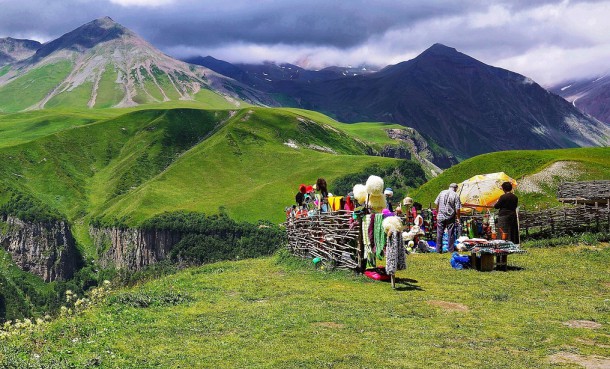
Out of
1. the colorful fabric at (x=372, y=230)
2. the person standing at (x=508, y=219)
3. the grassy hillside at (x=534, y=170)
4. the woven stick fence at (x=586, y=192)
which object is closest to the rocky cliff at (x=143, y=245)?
the grassy hillside at (x=534, y=170)

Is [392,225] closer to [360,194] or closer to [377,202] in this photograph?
[377,202]

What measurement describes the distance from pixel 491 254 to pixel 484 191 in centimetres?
1532

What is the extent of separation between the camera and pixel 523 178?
54250 mm

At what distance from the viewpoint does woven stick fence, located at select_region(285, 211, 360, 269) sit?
21938mm

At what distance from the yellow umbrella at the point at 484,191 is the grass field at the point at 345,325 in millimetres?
14963

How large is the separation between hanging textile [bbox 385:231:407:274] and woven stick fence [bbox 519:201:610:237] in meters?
16.2

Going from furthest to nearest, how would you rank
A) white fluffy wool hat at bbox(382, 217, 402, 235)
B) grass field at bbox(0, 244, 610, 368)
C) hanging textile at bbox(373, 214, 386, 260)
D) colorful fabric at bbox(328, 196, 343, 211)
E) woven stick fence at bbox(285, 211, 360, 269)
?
colorful fabric at bbox(328, 196, 343, 211) → woven stick fence at bbox(285, 211, 360, 269) → hanging textile at bbox(373, 214, 386, 260) → white fluffy wool hat at bbox(382, 217, 402, 235) → grass field at bbox(0, 244, 610, 368)

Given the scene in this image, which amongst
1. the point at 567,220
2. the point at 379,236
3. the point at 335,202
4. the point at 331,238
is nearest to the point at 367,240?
the point at 379,236

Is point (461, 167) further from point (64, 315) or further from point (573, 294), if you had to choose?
point (64, 315)

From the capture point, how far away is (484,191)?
36.4m

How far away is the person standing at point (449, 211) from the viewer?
84.9 feet

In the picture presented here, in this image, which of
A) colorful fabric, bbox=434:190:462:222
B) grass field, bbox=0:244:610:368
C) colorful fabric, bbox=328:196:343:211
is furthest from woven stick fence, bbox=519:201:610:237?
colorful fabric, bbox=328:196:343:211

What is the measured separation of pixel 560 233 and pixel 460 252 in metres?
11.5

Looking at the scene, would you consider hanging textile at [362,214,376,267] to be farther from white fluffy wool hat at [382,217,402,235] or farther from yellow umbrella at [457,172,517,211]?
yellow umbrella at [457,172,517,211]
